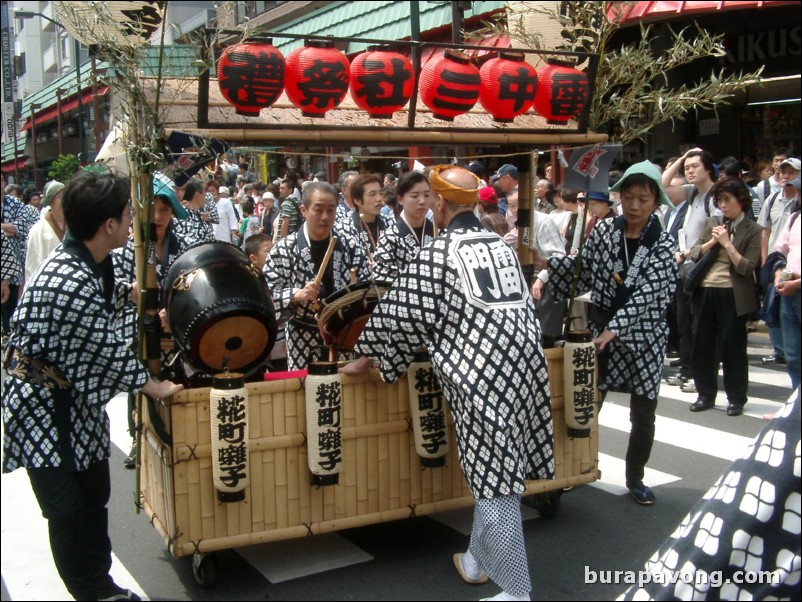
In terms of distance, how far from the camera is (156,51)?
3.78 meters

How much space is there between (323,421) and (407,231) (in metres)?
1.95

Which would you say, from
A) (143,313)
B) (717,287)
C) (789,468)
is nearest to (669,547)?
(789,468)

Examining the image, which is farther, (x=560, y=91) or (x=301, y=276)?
(x=301, y=276)

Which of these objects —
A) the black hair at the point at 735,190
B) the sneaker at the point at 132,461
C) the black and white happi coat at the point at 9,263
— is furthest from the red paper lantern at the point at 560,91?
the black and white happi coat at the point at 9,263

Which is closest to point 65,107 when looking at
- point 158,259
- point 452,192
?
point 158,259

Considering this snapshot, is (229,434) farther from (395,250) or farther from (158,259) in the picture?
(395,250)

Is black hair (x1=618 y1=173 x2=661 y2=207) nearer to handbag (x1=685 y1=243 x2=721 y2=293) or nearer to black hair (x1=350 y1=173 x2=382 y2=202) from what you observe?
black hair (x1=350 y1=173 x2=382 y2=202)

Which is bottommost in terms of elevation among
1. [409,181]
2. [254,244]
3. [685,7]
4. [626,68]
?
[254,244]

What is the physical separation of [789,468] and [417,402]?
6.70 ft

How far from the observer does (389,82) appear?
4039mm

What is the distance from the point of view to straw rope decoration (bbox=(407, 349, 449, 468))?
4.02 meters

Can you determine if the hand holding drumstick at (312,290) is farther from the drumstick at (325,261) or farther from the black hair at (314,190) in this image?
the black hair at (314,190)

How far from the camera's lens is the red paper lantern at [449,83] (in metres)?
4.22

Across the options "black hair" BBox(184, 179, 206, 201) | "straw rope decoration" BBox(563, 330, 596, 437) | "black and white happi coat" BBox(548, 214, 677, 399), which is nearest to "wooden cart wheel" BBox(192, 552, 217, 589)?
"straw rope decoration" BBox(563, 330, 596, 437)
